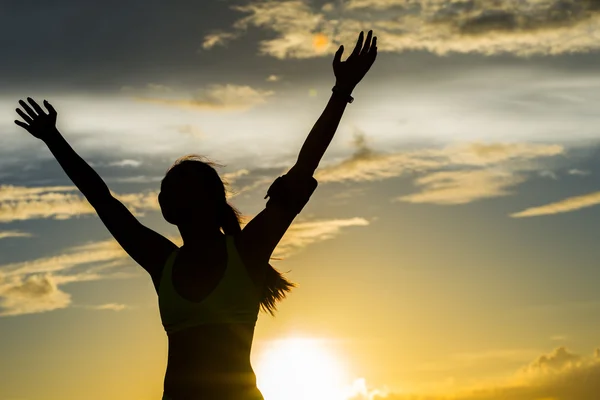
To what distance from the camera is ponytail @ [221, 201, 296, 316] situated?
4.14 meters

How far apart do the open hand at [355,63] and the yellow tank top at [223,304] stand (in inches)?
46.6

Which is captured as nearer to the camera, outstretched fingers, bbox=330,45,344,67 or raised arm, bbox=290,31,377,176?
raised arm, bbox=290,31,377,176

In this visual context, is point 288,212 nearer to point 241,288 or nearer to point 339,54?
point 241,288

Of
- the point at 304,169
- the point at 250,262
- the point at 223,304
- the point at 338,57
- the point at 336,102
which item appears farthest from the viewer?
the point at 338,57

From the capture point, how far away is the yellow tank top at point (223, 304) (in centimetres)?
387

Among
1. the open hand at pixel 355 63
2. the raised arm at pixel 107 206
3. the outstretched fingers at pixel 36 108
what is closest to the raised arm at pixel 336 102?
the open hand at pixel 355 63

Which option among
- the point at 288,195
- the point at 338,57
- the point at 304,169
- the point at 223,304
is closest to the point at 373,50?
the point at 338,57

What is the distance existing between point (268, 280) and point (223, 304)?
35 centimetres

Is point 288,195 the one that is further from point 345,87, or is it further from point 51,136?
point 51,136

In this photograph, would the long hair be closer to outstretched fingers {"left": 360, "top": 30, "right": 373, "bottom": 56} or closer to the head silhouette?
the head silhouette

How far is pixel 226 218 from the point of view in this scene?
4195mm

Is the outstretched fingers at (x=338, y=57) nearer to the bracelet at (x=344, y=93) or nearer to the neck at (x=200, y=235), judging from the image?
the bracelet at (x=344, y=93)

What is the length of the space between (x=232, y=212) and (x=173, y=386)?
96 centimetres

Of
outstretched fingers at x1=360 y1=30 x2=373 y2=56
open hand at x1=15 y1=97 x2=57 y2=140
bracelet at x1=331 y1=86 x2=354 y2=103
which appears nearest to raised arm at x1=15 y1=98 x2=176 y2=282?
open hand at x1=15 y1=97 x2=57 y2=140
